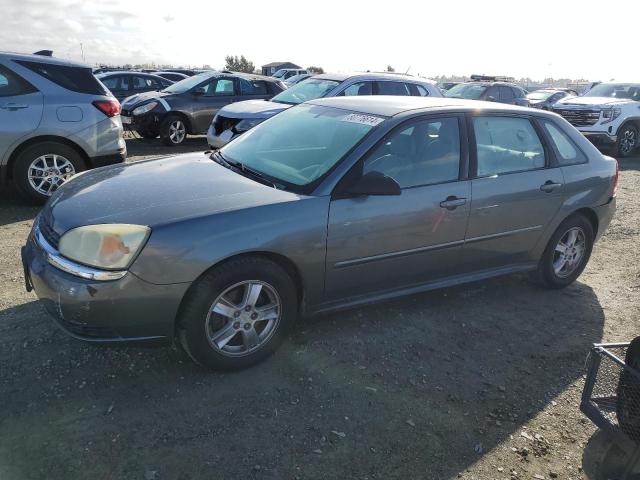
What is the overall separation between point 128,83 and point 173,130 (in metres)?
5.11

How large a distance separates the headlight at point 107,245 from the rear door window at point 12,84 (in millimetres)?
4013

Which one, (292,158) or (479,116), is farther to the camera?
(479,116)

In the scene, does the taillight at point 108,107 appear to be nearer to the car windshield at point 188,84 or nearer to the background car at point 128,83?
the car windshield at point 188,84

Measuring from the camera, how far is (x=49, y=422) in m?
2.66

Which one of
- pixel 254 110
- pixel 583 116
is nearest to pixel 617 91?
pixel 583 116

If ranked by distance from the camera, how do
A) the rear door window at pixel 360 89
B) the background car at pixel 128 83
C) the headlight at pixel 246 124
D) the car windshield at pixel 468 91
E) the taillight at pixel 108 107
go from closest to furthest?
the taillight at pixel 108 107 < the headlight at pixel 246 124 < the rear door window at pixel 360 89 < the background car at pixel 128 83 < the car windshield at pixel 468 91

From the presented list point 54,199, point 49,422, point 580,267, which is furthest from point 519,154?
point 49,422

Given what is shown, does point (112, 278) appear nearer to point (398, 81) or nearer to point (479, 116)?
point (479, 116)

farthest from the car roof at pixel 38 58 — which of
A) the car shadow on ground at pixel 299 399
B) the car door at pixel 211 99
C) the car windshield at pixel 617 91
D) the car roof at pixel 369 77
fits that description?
the car windshield at pixel 617 91

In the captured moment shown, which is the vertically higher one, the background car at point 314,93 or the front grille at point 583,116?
the background car at point 314,93

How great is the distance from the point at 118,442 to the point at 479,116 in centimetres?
332

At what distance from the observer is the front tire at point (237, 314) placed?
9.55ft

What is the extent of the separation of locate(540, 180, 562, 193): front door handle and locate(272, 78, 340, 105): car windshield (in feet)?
18.1

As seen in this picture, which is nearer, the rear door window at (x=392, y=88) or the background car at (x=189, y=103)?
the rear door window at (x=392, y=88)
